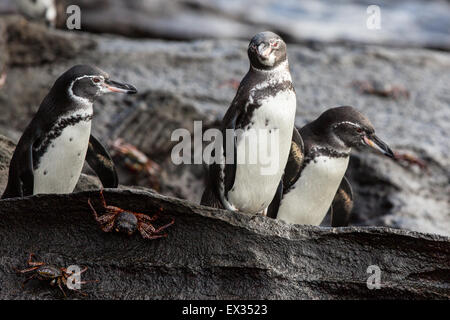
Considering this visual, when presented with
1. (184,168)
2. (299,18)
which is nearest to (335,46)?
(184,168)

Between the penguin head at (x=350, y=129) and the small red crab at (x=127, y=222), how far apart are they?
1148mm

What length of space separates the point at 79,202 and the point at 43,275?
0.35 meters

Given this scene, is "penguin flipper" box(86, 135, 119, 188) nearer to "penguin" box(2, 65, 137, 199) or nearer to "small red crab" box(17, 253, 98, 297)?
"penguin" box(2, 65, 137, 199)

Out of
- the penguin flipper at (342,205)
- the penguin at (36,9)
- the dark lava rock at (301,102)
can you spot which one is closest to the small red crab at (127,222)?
the penguin flipper at (342,205)

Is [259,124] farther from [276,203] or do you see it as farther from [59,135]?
[59,135]

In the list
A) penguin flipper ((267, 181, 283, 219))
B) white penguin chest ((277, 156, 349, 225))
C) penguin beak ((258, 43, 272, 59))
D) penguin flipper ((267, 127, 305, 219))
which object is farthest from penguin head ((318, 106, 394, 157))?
penguin beak ((258, 43, 272, 59))

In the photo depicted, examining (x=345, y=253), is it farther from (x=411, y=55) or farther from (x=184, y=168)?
(x=411, y=55)

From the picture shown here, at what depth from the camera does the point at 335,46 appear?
29.7 feet

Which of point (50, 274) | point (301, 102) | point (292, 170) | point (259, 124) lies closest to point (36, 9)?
point (301, 102)

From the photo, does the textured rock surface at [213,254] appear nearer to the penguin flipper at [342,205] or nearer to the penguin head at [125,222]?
the penguin head at [125,222]

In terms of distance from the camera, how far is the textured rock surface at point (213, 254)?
10.0ft

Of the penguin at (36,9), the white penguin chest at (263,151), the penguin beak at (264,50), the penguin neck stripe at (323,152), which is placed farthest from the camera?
the penguin at (36,9)

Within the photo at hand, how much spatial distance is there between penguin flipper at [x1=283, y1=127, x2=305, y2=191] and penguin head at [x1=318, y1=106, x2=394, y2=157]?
0.72 ft

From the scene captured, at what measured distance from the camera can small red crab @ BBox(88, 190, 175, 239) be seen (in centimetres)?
305
